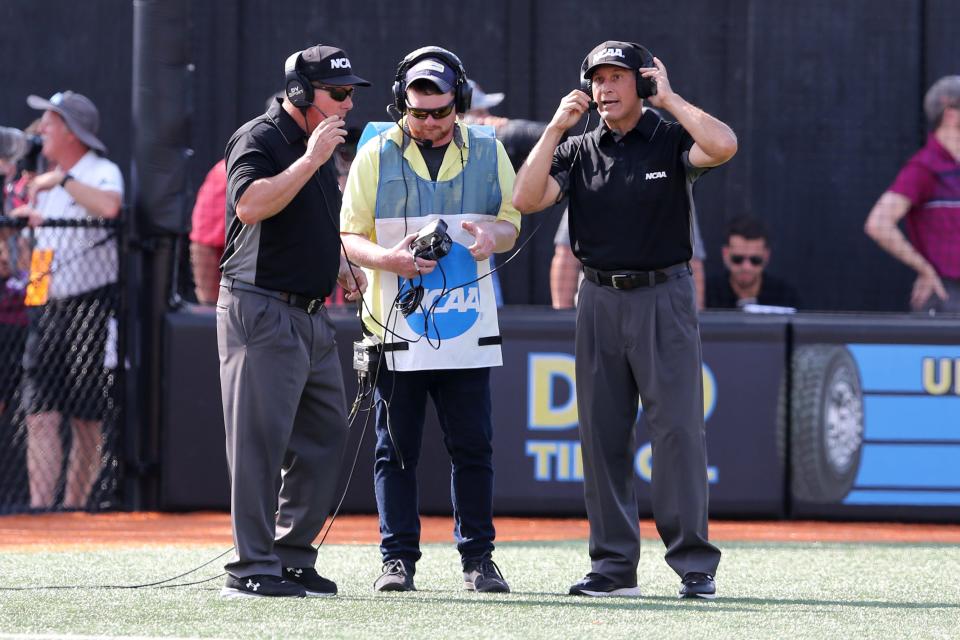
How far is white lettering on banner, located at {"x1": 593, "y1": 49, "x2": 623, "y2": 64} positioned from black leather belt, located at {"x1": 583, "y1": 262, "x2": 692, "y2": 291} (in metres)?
0.77

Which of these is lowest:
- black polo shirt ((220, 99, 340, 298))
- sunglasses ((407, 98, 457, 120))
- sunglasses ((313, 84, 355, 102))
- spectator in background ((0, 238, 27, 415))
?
spectator in background ((0, 238, 27, 415))

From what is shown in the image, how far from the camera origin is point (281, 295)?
5395 millimetres

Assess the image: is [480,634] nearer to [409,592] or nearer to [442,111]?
[409,592]

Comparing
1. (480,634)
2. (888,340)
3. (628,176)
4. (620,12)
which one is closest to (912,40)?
(620,12)

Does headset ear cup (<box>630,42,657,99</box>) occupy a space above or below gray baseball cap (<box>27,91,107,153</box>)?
below

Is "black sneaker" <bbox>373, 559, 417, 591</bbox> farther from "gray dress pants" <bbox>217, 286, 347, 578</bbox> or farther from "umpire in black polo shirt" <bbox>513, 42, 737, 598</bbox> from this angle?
"umpire in black polo shirt" <bbox>513, 42, 737, 598</bbox>

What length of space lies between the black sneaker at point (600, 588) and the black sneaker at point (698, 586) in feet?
0.60

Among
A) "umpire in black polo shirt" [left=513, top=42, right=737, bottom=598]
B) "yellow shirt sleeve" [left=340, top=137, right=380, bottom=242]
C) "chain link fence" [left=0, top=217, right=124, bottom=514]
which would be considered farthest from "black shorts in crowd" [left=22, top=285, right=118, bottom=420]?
"umpire in black polo shirt" [left=513, top=42, right=737, bottom=598]

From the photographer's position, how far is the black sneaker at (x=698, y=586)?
219 inches

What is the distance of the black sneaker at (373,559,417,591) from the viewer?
566 centimetres

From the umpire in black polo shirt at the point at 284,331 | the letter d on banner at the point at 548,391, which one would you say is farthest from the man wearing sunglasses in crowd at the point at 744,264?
the umpire in black polo shirt at the point at 284,331

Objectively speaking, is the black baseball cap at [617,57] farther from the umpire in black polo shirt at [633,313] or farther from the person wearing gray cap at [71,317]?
the person wearing gray cap at [71,317]

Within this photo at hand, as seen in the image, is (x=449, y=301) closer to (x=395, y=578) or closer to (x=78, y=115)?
Answer: (x=395, y=578)

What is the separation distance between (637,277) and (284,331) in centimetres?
129
